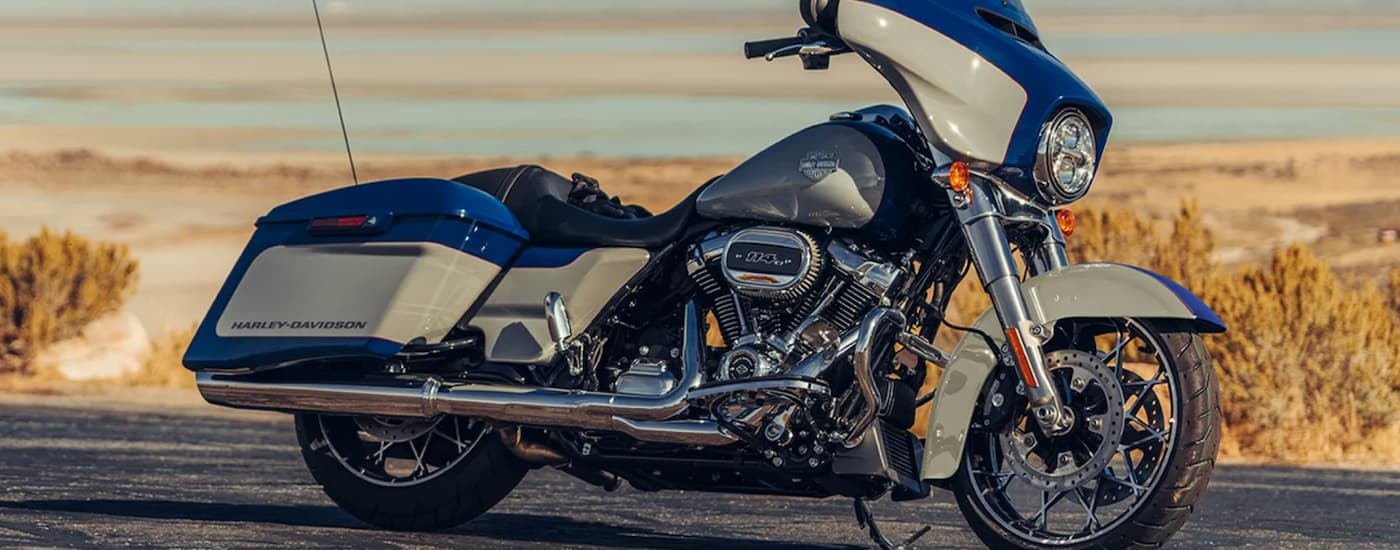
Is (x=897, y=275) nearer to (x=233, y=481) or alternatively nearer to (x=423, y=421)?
(x=423, y=421)

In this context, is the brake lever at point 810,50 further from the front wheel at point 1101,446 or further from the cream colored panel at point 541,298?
the front wheel at point 1101,446

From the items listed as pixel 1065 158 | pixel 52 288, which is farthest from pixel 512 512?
pixel 52 288

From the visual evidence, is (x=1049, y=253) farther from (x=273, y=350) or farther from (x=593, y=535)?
(x=273, y=350)

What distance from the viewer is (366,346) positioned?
8016 millimetres

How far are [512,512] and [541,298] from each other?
174 centimetres

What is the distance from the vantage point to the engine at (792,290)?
7.27 metres

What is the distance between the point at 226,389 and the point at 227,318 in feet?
1.00

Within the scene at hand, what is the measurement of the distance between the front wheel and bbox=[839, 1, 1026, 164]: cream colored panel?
2.42 feet

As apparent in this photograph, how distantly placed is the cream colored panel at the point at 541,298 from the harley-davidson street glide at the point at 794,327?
1 cm

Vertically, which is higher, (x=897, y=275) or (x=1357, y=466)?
(x=897, y=275)

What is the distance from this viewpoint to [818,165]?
737 centimetres

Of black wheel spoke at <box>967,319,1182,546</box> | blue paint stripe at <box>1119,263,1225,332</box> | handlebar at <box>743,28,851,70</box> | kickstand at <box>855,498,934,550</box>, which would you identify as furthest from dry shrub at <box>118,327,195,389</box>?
blue paint stripe at <box>1119,263,1225,332</box>

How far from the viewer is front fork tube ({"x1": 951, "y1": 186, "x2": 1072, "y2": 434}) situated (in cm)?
683

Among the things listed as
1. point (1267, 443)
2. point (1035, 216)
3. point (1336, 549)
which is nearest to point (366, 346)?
point (1035, 216)
